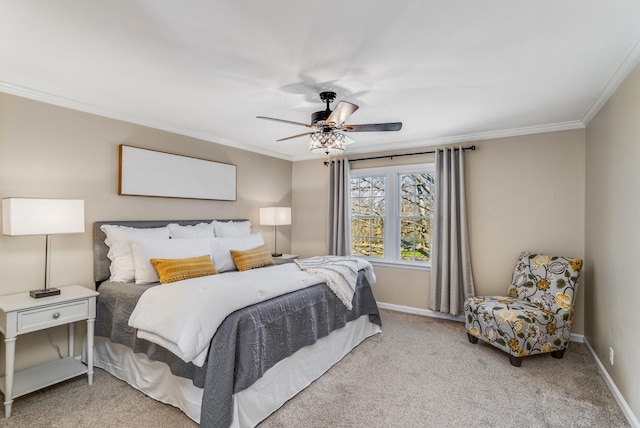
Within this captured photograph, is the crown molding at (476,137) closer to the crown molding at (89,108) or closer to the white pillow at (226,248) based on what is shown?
the crown molding at (89,108)

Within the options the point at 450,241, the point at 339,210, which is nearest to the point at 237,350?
the point at 450,241

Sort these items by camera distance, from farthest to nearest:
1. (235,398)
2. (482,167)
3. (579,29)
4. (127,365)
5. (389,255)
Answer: (389,255) < (482,167) < (127,365) < (235,398) < (579,29)

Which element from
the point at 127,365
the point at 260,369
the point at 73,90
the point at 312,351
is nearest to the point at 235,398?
the point at 260,369

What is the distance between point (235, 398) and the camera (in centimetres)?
203

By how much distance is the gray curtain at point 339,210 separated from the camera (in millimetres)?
5031

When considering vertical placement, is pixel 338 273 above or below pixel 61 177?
below

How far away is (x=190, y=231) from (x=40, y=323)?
1.55 m

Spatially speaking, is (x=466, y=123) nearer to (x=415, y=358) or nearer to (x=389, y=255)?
(x=389, y=255)

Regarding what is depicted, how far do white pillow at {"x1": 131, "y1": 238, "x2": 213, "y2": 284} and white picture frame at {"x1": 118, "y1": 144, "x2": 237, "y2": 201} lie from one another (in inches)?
29.4

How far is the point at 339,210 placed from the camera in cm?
507

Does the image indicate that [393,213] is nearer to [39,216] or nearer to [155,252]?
[155,252]

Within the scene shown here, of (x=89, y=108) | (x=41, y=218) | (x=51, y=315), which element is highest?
(x=89, y=108)

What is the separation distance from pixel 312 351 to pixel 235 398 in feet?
2.84

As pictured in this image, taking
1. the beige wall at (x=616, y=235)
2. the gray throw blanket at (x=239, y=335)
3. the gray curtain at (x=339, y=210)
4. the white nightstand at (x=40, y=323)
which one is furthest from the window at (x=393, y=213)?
the white nightstand at (x=40, y=323)
